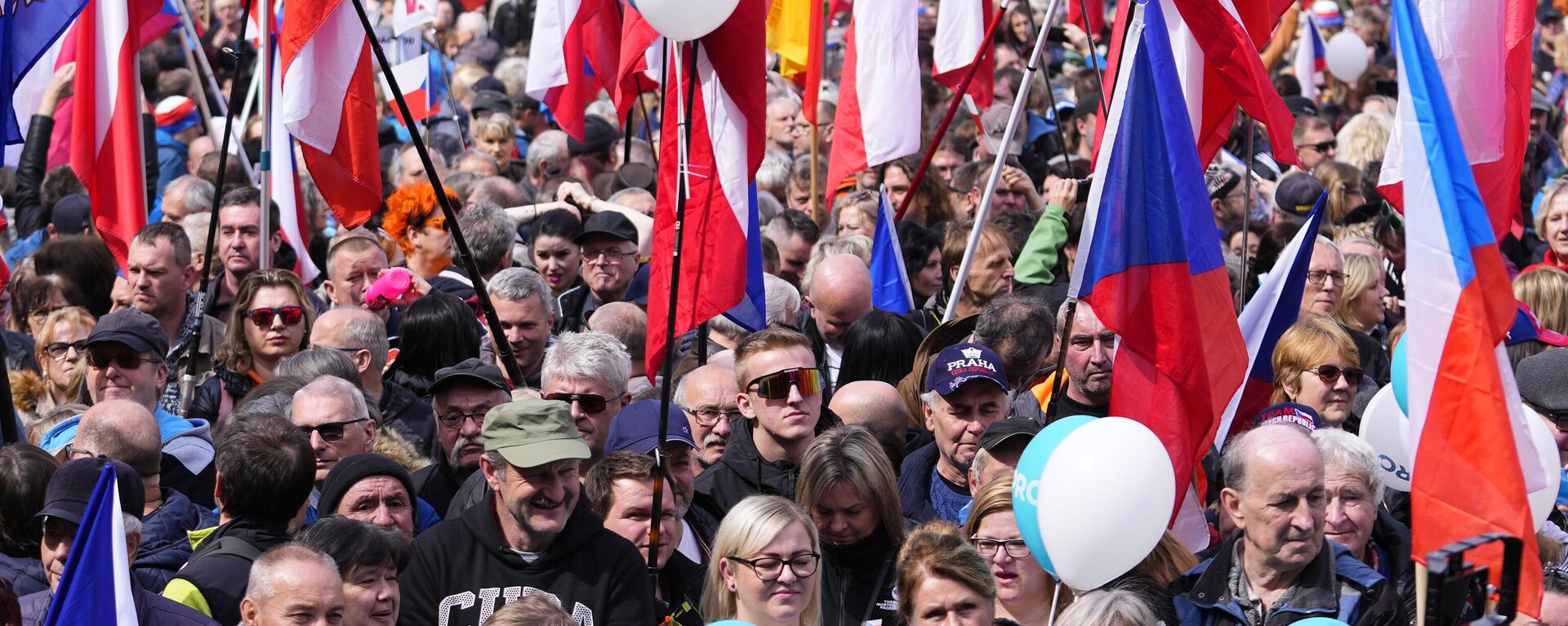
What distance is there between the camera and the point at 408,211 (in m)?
9.73

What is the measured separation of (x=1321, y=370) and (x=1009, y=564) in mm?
2225

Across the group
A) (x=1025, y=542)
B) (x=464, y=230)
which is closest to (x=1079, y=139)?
(x=464, y=230)

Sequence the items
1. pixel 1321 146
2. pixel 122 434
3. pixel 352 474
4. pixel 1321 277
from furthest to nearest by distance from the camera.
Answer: pixel 1321 146, pixel 1321 277, pixel 122 434, pixel 352 474

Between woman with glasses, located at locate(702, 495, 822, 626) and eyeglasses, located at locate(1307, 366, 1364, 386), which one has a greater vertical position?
woman with glasses, located at locate(702, 495, 822, 626)

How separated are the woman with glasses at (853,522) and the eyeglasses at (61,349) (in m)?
3.17

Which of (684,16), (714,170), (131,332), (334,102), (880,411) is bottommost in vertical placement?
(880,411)

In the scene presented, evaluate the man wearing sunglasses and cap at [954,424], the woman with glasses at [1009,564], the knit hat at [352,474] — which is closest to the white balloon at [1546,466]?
the woman with glasses at [1009,564]

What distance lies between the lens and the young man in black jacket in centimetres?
528

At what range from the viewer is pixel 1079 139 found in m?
13.4

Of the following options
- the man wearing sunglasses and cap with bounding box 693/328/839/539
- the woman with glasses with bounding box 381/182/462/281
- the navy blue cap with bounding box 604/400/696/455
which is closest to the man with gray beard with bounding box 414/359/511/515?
the navy blue cap with bounding box 604/400/696/455

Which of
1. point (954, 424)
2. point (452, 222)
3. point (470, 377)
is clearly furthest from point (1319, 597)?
point (452, 222)

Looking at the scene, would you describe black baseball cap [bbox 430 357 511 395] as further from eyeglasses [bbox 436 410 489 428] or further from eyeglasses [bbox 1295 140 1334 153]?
eyeglasses [bbox 1295 140 1334 153]

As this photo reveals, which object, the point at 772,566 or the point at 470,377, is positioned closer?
the point at 772,566

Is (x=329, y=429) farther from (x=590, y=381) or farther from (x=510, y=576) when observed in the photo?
(x=510, y=576)
